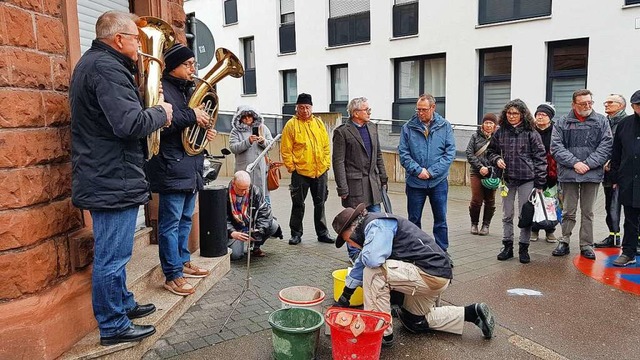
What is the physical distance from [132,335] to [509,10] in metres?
12.7

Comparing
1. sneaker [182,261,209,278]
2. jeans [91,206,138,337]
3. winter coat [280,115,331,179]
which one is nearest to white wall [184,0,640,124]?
winter coat [280,115,331,179]

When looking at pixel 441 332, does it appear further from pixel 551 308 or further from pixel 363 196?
pixel 363 196

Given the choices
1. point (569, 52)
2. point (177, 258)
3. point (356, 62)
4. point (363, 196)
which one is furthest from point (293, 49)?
point (177, 258)

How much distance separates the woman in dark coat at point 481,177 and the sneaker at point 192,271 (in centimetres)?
417

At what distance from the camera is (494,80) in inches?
533

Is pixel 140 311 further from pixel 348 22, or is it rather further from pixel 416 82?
pixel 348 22

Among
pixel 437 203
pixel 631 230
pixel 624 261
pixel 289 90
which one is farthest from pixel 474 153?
pixel 289 90

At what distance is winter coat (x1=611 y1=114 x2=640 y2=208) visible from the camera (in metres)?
5.19

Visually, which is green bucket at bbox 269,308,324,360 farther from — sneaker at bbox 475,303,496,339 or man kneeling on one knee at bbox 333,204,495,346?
sneaker at bbox 475,303,496,339

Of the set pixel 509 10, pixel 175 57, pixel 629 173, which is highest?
pixel 509 10

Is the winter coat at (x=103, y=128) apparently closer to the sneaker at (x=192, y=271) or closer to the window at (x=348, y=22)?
the sneaker at (x=192, y=271)

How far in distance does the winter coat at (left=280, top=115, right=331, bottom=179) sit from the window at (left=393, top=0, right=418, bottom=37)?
31.6ft

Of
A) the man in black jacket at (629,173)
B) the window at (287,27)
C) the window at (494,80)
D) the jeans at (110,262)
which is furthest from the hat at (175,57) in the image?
the window at (287,27)

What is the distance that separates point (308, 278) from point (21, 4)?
134 inches
